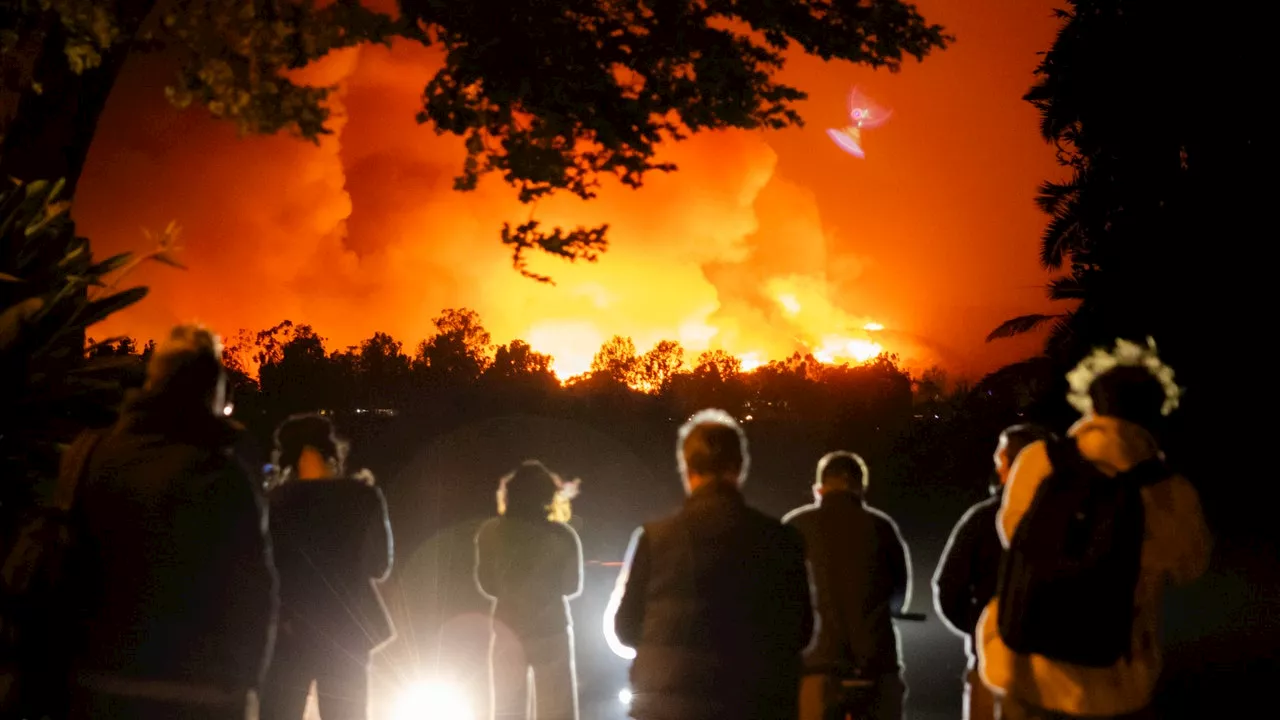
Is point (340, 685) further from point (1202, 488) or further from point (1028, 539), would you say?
point (1202, 488)

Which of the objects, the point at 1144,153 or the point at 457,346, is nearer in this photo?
the point at 1144,153

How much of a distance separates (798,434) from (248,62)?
104 ft

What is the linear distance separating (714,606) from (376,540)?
2.32m

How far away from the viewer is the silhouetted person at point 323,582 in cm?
552

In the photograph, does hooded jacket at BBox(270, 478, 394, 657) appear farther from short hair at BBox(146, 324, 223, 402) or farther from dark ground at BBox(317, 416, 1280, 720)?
dark ground at BBox(317, 416, 1280, 720)

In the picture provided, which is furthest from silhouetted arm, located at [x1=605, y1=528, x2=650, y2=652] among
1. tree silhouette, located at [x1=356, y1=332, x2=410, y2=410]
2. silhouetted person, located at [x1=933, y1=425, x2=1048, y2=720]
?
tree silhouette, located at [x1=356, y1=332, x2=410, y2=410]

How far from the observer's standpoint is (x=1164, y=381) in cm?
402

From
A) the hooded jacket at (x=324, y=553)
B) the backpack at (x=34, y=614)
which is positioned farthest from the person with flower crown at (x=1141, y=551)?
the hooded jacket at (x=324, y=553)

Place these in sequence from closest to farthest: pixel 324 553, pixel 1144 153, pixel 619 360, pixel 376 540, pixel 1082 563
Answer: pixel 1082 563 < pixel 324 553 < pixel 376 540 < pixel 1144 153 < pixel 619 360

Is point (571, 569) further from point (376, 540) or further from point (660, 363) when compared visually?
point (660, 363)

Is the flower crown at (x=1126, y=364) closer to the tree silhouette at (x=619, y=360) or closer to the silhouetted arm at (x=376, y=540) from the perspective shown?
the silhouetted arm at (x=376, y=540)

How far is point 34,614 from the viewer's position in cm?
319

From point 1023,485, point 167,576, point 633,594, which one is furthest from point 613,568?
point 167,576

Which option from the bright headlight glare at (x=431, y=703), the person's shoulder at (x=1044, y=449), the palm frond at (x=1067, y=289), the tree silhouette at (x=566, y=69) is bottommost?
the bright headlight glare at (x=431, y=703)
